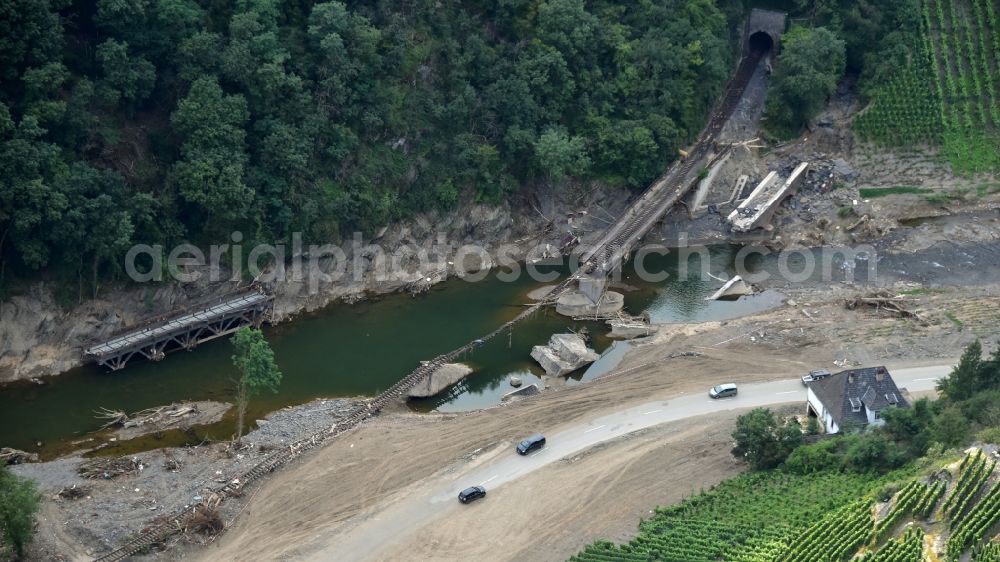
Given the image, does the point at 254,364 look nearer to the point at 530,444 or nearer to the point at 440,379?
the point at 440,379

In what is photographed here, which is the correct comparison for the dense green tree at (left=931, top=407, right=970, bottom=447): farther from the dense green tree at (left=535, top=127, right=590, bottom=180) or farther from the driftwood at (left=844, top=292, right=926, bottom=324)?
the dense green tree at (left=535, top=127, right=590, bottom=180)

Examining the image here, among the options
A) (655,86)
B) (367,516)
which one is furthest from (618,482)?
(655,86)

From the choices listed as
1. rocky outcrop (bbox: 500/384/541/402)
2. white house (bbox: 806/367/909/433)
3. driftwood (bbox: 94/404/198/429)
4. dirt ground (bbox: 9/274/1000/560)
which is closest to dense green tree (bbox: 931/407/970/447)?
white house (bbox: 806/367/909/433)

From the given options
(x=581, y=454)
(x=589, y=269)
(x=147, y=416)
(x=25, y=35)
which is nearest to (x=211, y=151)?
(x=25, y=35)

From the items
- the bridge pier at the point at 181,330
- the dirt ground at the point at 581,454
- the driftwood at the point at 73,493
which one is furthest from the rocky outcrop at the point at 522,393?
the driftwood at the point at 73,493

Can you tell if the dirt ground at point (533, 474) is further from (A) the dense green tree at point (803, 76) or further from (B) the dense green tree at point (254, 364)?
(A) the dense green tree at point (803, 76)

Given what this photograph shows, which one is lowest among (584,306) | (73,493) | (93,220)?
(73,493)
